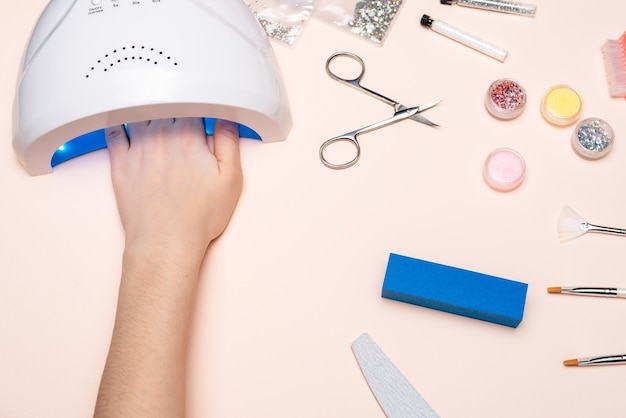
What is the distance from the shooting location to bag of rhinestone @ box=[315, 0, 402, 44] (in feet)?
2.71

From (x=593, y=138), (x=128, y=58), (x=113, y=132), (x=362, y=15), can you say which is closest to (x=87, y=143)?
(x=113, y=132)

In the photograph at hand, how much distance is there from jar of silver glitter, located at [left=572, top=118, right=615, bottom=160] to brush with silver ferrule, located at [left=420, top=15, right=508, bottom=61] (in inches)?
5.4

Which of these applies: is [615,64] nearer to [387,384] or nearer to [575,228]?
[575,228]

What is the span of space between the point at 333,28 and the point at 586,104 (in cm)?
34

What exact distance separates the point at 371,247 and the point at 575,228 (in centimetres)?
23

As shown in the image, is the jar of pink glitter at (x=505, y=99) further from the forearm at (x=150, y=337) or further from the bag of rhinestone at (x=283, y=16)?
the forearm at (x=150, y=337)

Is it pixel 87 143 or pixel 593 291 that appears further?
pixel 87 143

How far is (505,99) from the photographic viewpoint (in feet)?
2.52

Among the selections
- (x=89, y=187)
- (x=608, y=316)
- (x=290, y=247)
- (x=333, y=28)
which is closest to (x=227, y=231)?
(x=290, y=247)

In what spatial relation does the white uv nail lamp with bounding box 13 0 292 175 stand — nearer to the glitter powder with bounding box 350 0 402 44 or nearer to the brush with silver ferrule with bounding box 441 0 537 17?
the glitter powder with bounding box 350 0 402 44

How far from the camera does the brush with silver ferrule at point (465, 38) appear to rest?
2.62 ft

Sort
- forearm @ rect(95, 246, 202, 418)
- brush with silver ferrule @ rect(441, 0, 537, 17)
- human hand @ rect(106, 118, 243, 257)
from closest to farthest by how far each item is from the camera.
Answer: forearm @ rect(95, 246, 202, 418) < human hand @ rect(106, 118, 243, 257) < brush with silver ferrule @ rect(441, 0, 537, 17)

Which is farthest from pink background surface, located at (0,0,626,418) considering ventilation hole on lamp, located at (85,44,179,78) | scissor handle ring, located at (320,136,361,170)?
ventilation hole on lamp, located at (85,44,179,78)

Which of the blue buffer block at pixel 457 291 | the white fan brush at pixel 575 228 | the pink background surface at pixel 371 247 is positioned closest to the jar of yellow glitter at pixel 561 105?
the pink background surface at pixel 371 247
